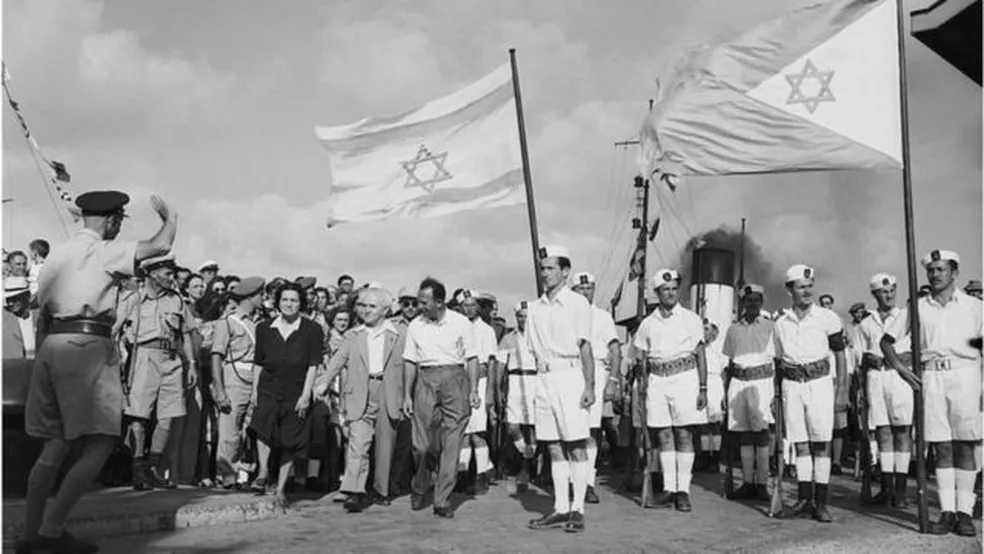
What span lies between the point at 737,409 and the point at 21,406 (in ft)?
22.9

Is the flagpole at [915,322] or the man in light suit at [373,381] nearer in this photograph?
the flagpole at [915,322]

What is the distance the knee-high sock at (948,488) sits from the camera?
8.05m

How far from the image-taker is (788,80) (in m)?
8.62

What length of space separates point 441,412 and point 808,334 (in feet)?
11.5

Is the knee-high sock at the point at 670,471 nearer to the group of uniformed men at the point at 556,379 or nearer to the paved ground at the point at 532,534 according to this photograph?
the group of uniformed men at the point at 556,379

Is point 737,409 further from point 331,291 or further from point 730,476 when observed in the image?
point 331,291

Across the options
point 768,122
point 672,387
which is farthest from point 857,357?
point 768,122

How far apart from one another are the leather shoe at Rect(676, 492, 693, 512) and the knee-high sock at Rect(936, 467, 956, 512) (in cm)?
225

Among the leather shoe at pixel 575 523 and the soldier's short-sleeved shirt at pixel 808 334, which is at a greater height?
the soldier's short-sleeved shirt at pixel 808 334

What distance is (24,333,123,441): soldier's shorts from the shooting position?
5.99 meters

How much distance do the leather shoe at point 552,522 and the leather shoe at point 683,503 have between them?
5.89 ft

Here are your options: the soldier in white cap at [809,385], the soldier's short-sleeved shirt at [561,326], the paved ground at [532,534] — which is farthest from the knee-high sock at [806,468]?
the soldier's short-sleeved shirt at [561,326]

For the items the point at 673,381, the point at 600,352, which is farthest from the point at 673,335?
the point at 600,352

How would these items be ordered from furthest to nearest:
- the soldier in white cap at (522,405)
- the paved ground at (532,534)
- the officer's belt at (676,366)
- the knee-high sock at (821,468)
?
the soldier in white cap at (522,405), the officer's belt at (676,366), the knee-high sock at (821,468), the paved ground at (532,534)
